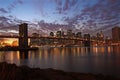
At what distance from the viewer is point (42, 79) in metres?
8.78

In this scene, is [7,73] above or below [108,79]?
above

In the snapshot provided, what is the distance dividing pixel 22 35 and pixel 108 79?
75.5 meters

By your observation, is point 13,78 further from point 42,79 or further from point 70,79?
point 70,79

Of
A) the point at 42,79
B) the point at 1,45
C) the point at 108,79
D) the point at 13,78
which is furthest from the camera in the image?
the point at 1,45

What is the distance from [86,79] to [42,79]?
2273mm

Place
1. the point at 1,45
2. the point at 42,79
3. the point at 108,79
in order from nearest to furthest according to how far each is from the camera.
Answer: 1. the point at 42,79
2. the point at 108,79
3. the point at 1,45

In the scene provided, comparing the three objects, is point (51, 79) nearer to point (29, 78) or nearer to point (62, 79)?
point (62, 79)

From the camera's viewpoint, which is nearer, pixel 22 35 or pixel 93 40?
pixel 22 35

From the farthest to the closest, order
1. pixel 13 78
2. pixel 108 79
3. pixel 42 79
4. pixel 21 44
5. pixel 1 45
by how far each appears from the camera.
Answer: pixel 1 45 → pixel 21 44 → pixel 108 79 → pixel 42 79 → pixel 13 78

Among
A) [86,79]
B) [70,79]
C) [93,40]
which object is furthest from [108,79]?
[93,40]

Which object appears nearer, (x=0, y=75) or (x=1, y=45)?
(x=0, y=75)

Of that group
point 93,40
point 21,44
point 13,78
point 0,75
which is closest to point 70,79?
point 13,78

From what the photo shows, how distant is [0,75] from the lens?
8586 millimetres

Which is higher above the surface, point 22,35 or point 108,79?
point 22,35
